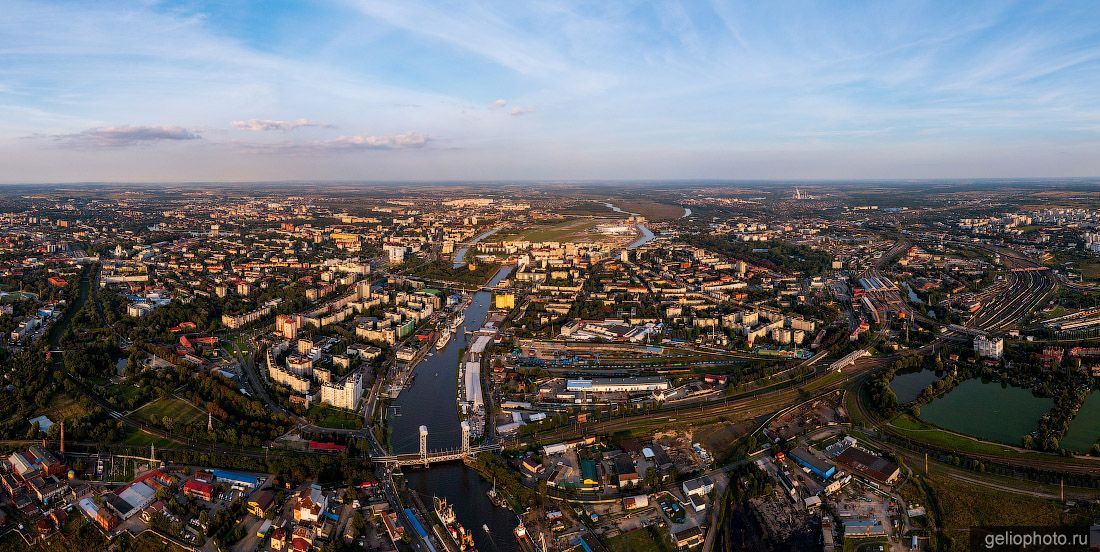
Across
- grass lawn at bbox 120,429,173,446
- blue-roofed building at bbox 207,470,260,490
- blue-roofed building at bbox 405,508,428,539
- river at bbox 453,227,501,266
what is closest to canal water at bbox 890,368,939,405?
blue-roofed building at bbox 405,508,428,539

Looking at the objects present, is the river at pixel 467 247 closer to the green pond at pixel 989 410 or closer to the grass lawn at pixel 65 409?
the grass lawn at pixel 65 409

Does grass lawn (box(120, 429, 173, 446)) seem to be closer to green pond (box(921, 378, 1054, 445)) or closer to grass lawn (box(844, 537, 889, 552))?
grass lawn (box(844, 537, 889, 552))

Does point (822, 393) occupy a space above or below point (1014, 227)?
below

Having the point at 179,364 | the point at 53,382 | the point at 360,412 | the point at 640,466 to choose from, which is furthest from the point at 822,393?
the point at 53,382

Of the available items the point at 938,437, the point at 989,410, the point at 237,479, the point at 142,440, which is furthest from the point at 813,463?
the point at 142,440

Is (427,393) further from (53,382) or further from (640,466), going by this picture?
(53,382)

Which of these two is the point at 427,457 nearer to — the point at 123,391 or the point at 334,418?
the point at 334,418
